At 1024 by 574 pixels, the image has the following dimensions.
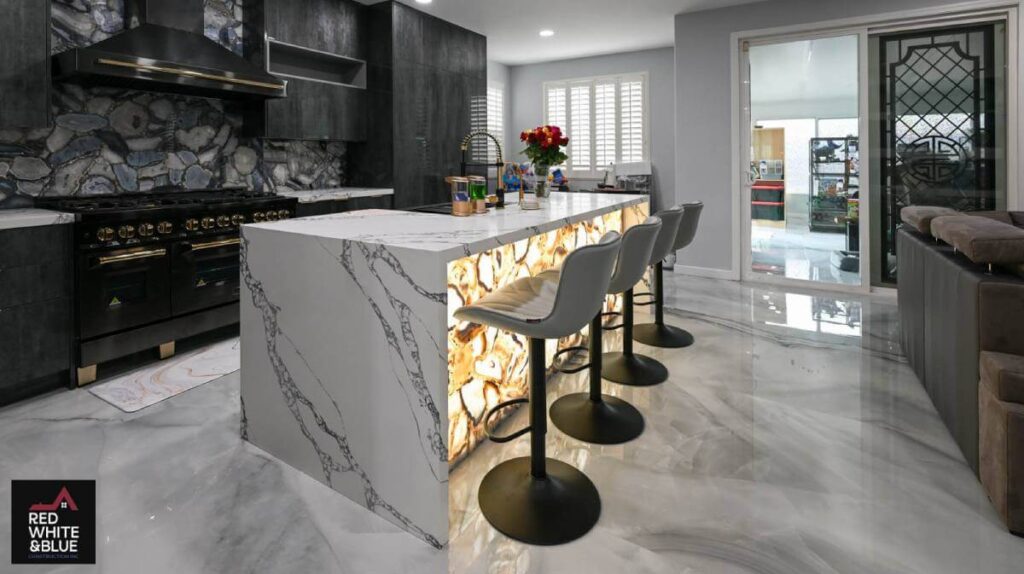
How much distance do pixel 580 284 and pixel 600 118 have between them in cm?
652

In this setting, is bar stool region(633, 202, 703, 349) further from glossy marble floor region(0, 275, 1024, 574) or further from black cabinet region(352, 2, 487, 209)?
black cabinet region(352, 2, 487, 209)

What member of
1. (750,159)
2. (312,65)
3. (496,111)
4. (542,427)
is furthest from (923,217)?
(496,111)

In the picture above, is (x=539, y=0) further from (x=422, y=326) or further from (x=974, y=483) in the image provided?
(x=974, y=483)

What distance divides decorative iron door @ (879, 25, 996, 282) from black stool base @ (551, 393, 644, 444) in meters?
3.98

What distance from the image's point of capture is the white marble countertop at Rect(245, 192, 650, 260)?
71.1 inches

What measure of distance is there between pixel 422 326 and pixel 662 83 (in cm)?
672

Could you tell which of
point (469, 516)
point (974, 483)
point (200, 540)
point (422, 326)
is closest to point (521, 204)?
point (422, 326)

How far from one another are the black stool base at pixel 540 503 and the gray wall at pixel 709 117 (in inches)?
173

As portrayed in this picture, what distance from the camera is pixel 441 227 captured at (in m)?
2.16

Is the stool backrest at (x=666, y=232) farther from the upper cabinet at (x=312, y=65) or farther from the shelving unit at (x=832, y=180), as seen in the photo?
the upper cabinet at (x=312, y=65)

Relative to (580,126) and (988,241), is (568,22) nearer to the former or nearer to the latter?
(580,126)

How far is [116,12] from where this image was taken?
11.9 ft

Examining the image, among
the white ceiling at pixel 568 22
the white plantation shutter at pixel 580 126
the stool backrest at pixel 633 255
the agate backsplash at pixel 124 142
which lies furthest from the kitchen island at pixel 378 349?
Answer: the white plantation shutter at pixel 580 126

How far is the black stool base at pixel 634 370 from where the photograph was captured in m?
3.06
